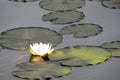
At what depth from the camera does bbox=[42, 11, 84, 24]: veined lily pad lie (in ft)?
7.09

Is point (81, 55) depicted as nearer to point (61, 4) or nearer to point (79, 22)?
point (79, 22)

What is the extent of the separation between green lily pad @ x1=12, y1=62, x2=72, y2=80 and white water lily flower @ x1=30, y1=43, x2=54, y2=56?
8 cm

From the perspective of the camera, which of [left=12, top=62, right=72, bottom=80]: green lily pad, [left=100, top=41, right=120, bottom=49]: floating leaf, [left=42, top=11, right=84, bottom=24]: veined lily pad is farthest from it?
[left=42, top=11, right=84, bottom=24]: veined lily pad

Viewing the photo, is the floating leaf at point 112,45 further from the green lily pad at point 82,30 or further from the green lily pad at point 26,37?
the green lily pad at point 26,37

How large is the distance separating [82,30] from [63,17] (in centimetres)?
25

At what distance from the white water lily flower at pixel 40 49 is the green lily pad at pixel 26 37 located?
7cm

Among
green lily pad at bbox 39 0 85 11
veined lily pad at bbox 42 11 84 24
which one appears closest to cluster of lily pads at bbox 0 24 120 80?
veined lily pad at bbox 42 11 84 24

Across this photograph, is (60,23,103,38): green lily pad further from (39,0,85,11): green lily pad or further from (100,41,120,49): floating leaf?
(39,0,85,11): green lily pad

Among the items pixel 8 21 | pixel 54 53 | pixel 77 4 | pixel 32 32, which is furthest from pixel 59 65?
pixel 77 4

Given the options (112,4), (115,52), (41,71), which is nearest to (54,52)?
(41,71)

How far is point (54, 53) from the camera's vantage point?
5.72ft

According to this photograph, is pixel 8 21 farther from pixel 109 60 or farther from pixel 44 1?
pixel 109 60

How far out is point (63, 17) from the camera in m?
2.21

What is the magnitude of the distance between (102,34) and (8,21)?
0.61m
